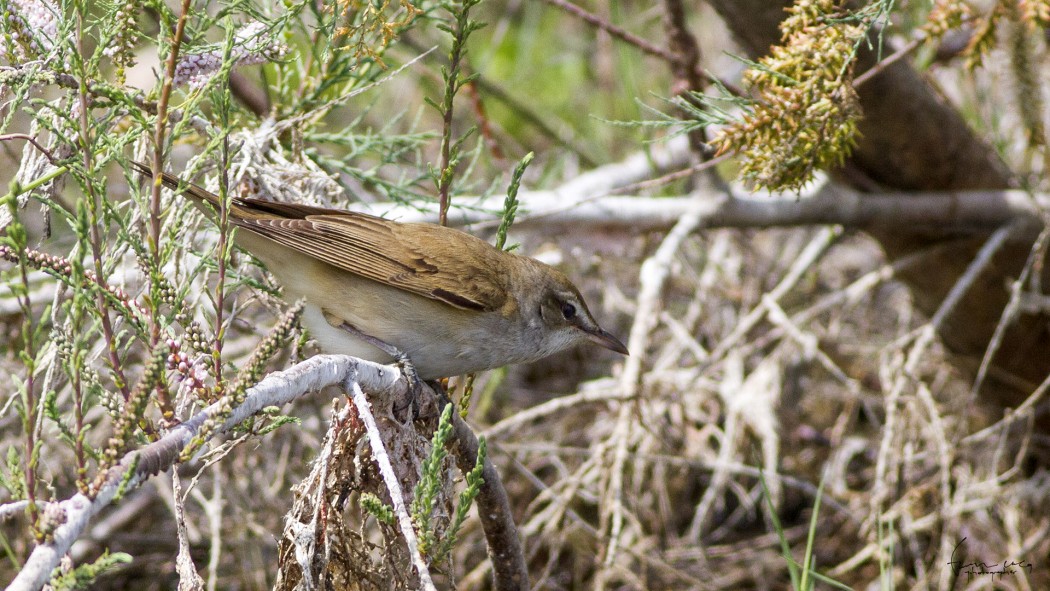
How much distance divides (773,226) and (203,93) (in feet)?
10.9

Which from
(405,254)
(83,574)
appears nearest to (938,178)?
(405,254)

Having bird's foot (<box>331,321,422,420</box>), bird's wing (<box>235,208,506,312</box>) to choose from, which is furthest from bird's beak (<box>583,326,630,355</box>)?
bird's foot (<box>331,321,422,420</box>)

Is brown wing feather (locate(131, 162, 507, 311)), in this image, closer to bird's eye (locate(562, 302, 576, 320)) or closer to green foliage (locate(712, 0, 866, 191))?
bird's eye (locate(562, 302, 576, 320))

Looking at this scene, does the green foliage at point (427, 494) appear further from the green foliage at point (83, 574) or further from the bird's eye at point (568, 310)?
the bird's eye at point (568, 310)

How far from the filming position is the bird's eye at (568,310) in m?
3.83

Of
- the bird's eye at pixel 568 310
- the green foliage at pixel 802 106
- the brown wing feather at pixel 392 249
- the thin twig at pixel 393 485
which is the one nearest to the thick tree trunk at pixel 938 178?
the green foliage at pixel 802 106

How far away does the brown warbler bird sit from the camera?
3291 mm

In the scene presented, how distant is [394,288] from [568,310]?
2.49 feet

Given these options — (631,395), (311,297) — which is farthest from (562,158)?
(311,297)

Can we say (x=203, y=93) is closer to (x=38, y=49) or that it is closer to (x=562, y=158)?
(x=38, y=49)

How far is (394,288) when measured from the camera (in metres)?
3.48

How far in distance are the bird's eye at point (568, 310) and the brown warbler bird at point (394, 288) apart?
0.22m

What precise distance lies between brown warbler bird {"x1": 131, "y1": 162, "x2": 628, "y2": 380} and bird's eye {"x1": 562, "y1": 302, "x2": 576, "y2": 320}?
218mm

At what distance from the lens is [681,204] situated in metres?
4.66
